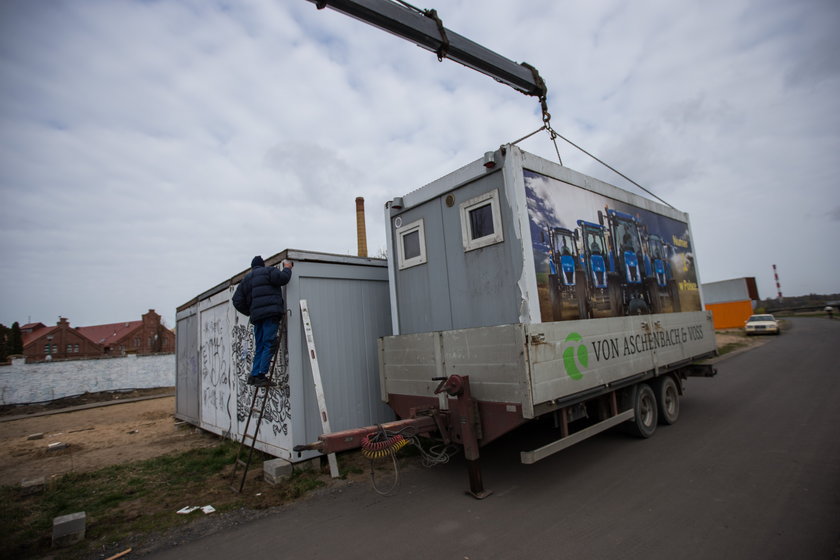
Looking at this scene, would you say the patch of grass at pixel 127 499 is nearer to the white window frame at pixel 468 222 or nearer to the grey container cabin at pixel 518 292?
the grey container cabin at pixel 518 292

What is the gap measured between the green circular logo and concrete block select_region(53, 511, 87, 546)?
5.30 metres

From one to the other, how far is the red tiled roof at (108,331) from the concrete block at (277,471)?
56945 millimetres

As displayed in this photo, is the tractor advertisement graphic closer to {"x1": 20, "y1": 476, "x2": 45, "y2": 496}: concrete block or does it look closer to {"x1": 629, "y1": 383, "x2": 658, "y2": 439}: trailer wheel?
{"x1": 629, "y1": 383, "x2": 658, "y2": 439}: trailer wheel

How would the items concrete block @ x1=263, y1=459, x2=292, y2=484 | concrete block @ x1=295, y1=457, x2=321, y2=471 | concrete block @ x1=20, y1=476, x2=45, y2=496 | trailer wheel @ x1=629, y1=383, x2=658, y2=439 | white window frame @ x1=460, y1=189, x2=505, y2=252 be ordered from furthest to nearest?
1. trailer wheel @ x1=629, y1=383, x2=658, y2=439
2. concrete block @ x1=295, y1=457, x2=321, y2=471
3. concrete block @ x1=20, y1=476, x2=45, y2=496
4. concrete block @ x1=263, y1=459, x2=292, y2=484
5. white window frame @ x1=460, y1=189, x2=505, y2=252

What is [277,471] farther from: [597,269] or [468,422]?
[597,269]

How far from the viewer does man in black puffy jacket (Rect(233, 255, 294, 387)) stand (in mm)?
5895

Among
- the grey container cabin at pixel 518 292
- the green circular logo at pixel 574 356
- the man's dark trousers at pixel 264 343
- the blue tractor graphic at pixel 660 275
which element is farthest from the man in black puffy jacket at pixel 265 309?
the blue tractor graphic at pixel 660 275

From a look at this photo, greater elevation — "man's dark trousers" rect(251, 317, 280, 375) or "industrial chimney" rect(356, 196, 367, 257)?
"industrial chimney" rect(356, 196, 367, 257)

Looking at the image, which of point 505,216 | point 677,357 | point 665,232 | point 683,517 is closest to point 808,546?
point 683,517

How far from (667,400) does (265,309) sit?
7094 mm

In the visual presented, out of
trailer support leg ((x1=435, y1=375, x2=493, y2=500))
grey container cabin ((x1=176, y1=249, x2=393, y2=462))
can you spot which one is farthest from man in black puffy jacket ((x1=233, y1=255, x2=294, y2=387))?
trailer support leg ((x1=435, y1=375, x2=493, y2=500))

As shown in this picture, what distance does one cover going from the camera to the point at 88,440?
990cm

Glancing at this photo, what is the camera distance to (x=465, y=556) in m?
3.27

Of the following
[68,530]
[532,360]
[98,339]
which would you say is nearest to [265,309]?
[68,530]
